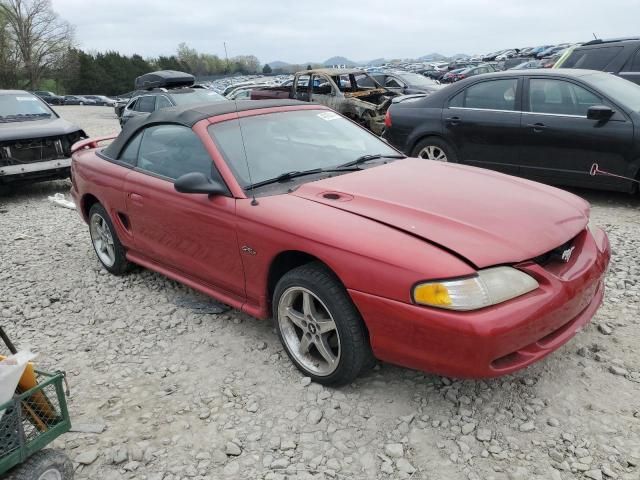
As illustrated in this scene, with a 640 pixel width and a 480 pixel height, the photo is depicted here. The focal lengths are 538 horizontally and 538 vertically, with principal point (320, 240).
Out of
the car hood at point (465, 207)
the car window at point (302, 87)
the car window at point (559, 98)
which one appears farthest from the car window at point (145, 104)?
the car hood at point (465, 207)

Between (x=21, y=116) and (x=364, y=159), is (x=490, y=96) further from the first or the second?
(x=21, y=116)

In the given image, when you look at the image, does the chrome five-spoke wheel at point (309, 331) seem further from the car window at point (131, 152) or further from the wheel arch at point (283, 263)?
the car window at point (131, 152)

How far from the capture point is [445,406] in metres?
2.76

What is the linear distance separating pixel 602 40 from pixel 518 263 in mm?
7810

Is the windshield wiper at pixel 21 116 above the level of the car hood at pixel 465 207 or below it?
above

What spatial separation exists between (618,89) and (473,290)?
4.79 metres

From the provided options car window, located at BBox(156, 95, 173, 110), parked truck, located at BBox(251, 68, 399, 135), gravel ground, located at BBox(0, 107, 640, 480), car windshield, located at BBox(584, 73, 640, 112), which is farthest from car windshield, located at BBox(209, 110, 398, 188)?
car window, located at BBox(156, 95, 173, 110)

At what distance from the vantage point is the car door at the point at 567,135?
18.3ft

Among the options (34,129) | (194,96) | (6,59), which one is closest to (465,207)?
(34,129)

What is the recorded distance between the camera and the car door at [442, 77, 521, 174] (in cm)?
628

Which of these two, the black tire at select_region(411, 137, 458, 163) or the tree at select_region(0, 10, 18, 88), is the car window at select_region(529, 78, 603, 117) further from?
the tree at select_region(0, 10, 18, 88)

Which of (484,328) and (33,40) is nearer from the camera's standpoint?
(484,328)

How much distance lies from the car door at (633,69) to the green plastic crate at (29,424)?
8463 mm

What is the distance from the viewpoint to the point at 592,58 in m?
8.17
